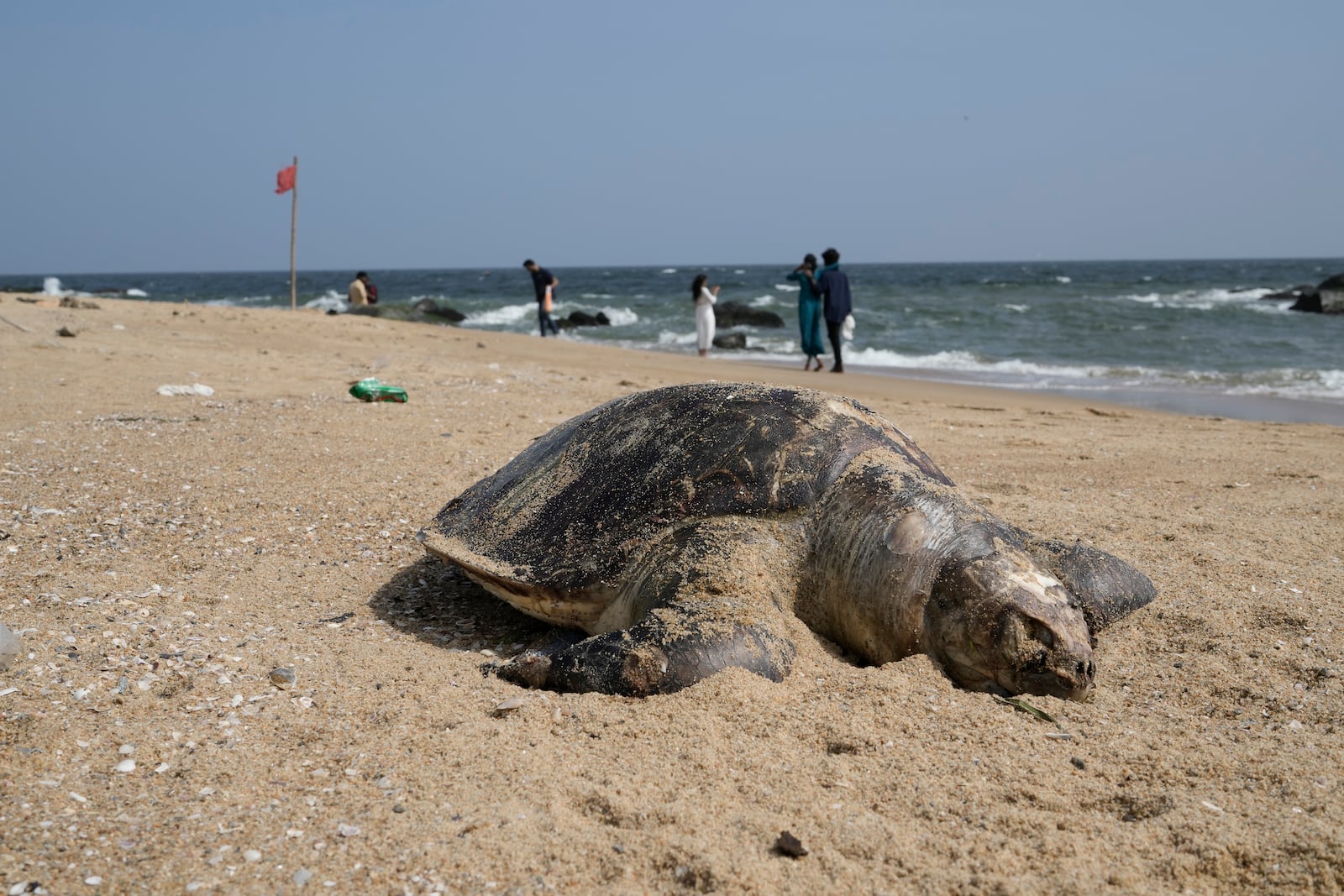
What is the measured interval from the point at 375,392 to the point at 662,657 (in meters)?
5.60

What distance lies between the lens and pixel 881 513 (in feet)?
10.4

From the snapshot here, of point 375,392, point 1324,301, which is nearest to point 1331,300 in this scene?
point 1324,301

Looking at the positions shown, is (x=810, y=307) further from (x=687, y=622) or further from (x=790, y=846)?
(x=790, y=846)

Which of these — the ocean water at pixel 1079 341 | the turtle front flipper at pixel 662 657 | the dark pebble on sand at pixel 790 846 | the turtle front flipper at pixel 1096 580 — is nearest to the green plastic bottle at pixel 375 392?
the turtle front flipper at pixel 662 657

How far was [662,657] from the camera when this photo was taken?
2.94 meters

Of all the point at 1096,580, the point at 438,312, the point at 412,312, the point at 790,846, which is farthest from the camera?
the point at 438,312

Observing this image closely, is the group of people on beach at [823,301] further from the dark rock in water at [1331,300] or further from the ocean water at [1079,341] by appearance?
the dark rock in water at [1331,300]

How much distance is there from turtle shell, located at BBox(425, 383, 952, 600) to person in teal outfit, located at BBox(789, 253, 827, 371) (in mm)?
9775

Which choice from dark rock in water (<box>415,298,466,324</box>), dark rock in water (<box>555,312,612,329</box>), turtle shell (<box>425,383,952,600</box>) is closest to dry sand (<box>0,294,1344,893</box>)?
turtle shell (<box>425,383,952,600</box>)

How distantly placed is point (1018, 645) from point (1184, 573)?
1573mm

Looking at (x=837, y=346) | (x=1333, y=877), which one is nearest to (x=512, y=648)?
(x=1333, y=877)

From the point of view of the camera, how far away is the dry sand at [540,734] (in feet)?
6.86

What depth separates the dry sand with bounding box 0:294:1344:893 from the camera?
2.09 m

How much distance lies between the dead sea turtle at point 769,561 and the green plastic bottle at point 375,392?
14.3 ft
